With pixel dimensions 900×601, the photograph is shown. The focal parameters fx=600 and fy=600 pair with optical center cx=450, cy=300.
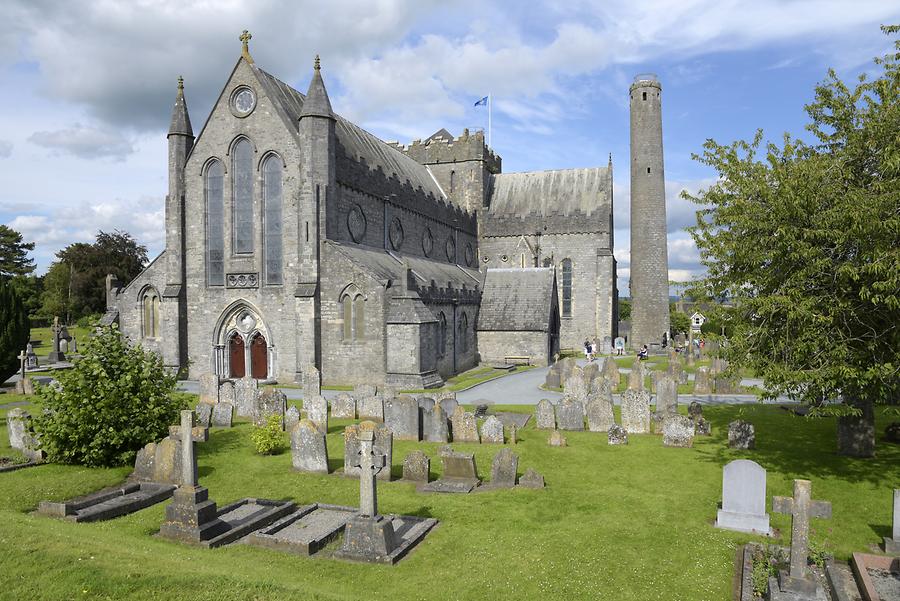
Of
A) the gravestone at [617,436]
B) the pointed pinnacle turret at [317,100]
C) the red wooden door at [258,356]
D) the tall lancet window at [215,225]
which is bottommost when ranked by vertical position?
the gravestone at [617,436]

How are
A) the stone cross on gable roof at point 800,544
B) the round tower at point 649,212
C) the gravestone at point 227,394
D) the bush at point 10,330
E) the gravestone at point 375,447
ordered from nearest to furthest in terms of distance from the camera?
1. the stone cross on gable roof at point 800,544
2. the gravestone at point 375,447
3. the gravestone at point 227,394
4. the bush at point 10,330
5. the round tower at point 649,212

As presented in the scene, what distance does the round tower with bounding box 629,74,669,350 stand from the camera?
141ft

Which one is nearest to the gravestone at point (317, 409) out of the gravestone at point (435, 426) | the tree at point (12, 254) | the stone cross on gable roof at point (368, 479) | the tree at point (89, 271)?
the gravestone at point (435, 426)

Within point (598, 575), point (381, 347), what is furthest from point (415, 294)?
point (598, 575)

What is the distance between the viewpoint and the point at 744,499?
33.4ft

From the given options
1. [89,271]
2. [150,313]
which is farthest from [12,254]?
[150,313]

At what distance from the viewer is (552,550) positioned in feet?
30.4

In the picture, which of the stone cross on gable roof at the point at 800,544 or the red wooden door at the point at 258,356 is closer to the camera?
the stone cross on gable roof at the point at 800,544

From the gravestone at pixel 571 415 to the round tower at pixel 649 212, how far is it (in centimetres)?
2729

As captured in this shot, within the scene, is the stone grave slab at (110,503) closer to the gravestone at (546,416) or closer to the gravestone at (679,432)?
the gravestone at (546,416)

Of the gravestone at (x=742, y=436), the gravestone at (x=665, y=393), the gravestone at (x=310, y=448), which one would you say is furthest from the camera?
the gravestone at (x=665, y=393)

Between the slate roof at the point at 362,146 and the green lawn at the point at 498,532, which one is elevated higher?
the slate roof at the point at 362,146

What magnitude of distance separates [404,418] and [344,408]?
3419mm

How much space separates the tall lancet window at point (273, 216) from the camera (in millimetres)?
26953
